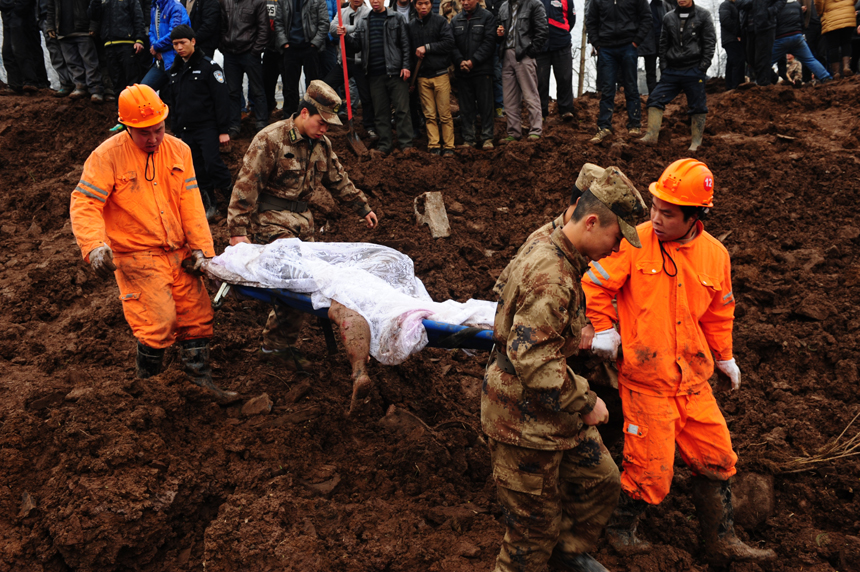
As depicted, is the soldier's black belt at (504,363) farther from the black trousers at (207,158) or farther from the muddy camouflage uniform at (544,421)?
the black trousers at (207,158)

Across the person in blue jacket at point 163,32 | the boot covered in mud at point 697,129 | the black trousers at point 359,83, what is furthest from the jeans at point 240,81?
the boot covered in mud at point 697,129

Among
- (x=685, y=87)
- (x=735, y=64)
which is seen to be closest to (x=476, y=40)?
(x=685, y=87)

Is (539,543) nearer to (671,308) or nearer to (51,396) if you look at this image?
(671,308)

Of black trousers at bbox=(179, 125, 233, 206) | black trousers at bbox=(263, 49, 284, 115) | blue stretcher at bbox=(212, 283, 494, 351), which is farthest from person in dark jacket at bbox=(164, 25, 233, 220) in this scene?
blue stretcher at bbox=(212, 283, 494, 351)

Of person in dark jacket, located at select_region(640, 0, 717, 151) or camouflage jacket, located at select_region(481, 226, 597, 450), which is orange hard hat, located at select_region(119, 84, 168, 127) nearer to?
camouflage jacket, located at select_region(481, 226, 597, 450)

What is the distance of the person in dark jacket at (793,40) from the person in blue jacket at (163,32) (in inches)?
375

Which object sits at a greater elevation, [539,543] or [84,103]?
[84,103]

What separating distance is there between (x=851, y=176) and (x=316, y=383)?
273 inches

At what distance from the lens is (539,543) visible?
293cm

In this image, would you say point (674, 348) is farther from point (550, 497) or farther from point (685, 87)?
point (685, 87)

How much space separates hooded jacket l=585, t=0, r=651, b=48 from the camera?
8.86 meters

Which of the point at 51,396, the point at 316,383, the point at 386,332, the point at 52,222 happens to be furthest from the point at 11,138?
the point at 386,332

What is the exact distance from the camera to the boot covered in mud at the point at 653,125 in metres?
8.91

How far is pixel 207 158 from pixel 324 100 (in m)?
3.34
